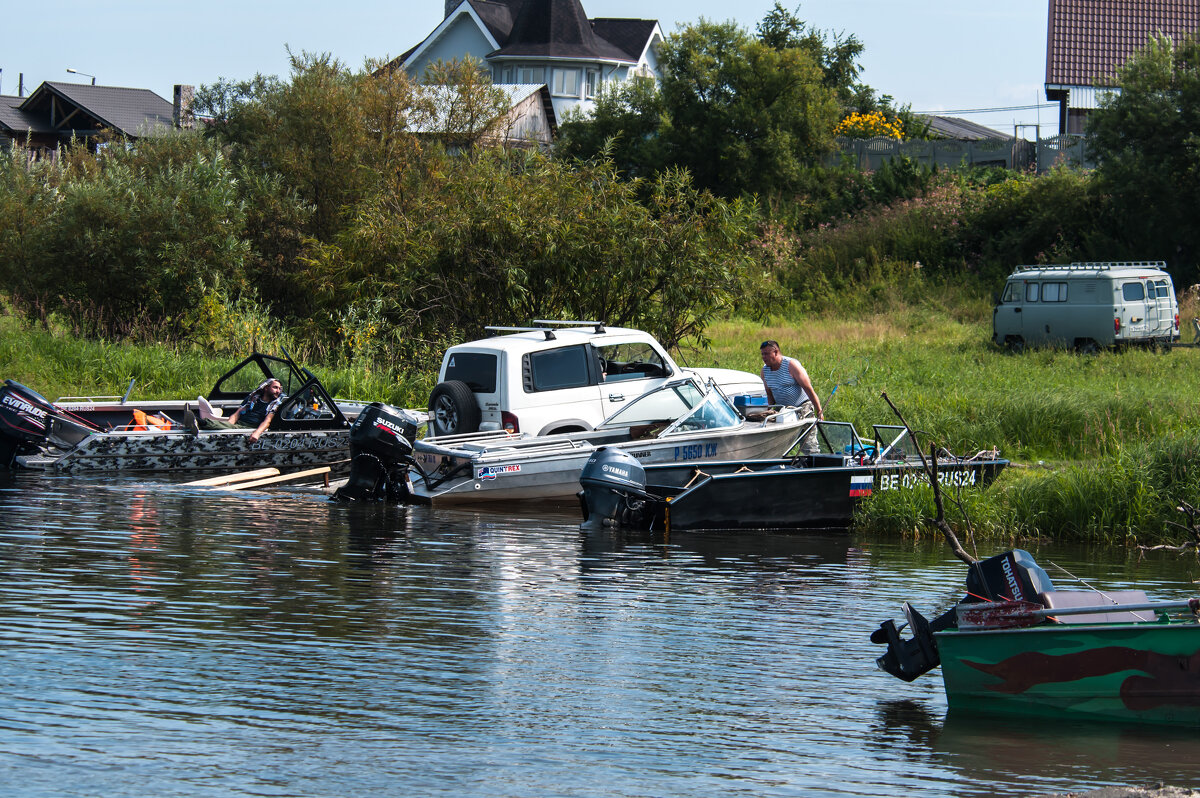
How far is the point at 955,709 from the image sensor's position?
7137mm

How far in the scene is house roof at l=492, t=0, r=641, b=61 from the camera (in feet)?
204

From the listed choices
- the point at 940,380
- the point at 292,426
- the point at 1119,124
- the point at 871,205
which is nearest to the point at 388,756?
the point at 292,426

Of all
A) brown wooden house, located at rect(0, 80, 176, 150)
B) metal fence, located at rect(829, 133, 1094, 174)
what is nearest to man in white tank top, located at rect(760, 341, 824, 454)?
metal fence, located at rect(829, 133, 1094, 174)

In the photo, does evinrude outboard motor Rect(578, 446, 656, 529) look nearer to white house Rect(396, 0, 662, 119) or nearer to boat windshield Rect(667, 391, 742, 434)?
boat windshield Rect(667, 391, 742, 434)

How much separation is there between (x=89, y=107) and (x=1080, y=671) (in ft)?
222

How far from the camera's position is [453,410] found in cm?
1472

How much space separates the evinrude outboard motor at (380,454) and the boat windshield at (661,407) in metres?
2.30

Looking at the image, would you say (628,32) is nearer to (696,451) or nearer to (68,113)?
(68,113)

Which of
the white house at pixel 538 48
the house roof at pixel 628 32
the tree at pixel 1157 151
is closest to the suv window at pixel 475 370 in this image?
the tree at pixel 1157 151

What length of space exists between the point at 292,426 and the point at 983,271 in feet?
78.1

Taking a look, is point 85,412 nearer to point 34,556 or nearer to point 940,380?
point 34,556

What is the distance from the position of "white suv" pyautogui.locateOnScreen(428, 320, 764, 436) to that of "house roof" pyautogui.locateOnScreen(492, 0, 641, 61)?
4939cm

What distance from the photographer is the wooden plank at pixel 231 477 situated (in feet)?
49.7

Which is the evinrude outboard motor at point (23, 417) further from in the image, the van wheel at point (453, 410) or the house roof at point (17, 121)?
the house roof at point (17, 121)
